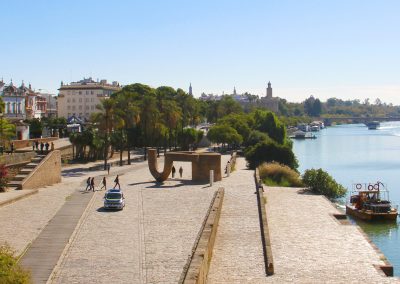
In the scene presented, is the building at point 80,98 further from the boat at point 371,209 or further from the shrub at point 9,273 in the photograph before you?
the shrub at point 9,273

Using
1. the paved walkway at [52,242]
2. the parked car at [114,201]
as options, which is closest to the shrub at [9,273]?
the paved walkway at [52,242]

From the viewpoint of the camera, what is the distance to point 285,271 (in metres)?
23.5

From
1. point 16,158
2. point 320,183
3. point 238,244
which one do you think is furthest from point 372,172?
point 238,244

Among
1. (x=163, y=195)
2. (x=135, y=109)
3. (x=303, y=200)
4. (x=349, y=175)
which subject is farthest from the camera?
(x=349, y=175)

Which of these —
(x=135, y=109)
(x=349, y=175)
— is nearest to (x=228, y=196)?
(x=135, y=109)

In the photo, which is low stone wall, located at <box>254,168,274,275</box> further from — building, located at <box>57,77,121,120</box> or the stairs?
building, located at <box>57,77,121,120</box>

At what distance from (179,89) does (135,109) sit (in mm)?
49304

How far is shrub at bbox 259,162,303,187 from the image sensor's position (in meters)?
52.1

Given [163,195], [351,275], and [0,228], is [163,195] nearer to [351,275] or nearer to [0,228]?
[0,228]

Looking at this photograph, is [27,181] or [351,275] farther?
[27,181]

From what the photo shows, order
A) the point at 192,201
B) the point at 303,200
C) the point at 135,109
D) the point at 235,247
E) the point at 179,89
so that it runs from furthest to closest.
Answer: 1. the point at 179,89
2. the point at 135,109
3. the point at 303,200
4. the point at 192,201
5. the point at 235,247

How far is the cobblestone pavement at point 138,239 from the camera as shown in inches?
806

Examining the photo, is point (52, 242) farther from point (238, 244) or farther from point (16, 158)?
point (16, 158)

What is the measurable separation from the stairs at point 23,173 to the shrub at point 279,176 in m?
19.1
